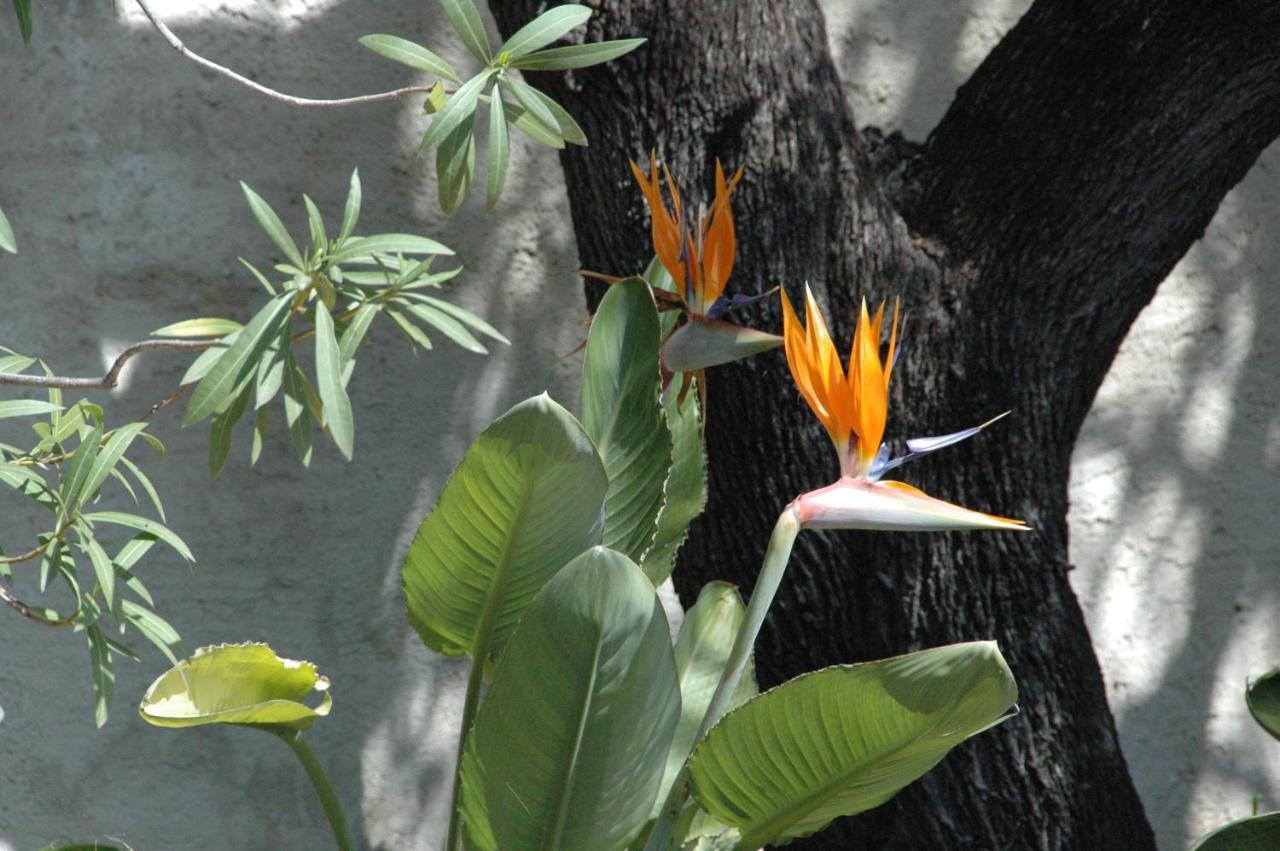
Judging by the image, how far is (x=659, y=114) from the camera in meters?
1.32

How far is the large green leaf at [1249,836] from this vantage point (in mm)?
1078

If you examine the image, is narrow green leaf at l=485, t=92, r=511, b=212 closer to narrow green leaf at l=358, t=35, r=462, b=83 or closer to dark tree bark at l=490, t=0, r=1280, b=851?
narrow green leaf at l=358, t=35, r=462, b=83

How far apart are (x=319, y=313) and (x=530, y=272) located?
2.43 feet

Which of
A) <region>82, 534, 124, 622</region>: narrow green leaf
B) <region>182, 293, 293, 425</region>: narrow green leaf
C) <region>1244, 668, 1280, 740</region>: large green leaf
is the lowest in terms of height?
<region>82, 534, 124, 622</region>: narrow green leaf

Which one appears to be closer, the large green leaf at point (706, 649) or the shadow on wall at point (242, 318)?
the large green leaf at point (706, 649)

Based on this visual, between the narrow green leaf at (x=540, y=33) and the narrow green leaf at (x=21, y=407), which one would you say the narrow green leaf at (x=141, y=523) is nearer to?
the narrow green leaf at (x=21, y=407)

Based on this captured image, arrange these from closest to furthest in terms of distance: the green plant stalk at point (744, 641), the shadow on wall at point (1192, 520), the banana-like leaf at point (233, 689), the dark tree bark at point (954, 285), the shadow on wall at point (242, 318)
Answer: the green plant stalk at point (744, 641) < the banana-like leaf at point (233, 689) < the dark tree bark at point (954, 285) < the shadow on wall at point (242, 318) < the shadow on wall at point (1192, 520)

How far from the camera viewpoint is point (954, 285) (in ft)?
4.36

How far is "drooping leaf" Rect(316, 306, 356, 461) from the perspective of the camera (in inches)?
43.0

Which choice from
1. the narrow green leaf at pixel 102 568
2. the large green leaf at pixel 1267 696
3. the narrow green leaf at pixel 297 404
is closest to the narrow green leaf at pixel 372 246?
the narrow green leaf at pixel 297 404

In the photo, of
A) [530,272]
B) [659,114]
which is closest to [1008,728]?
[659,114]

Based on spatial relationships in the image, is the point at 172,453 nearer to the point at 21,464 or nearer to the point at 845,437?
the point at 21,464

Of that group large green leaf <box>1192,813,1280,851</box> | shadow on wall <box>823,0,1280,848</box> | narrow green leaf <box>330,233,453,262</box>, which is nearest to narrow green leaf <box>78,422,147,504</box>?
narrow green leaf <box>330,233,453,262</box>

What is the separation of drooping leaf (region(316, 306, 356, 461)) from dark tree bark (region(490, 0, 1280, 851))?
0.40m
